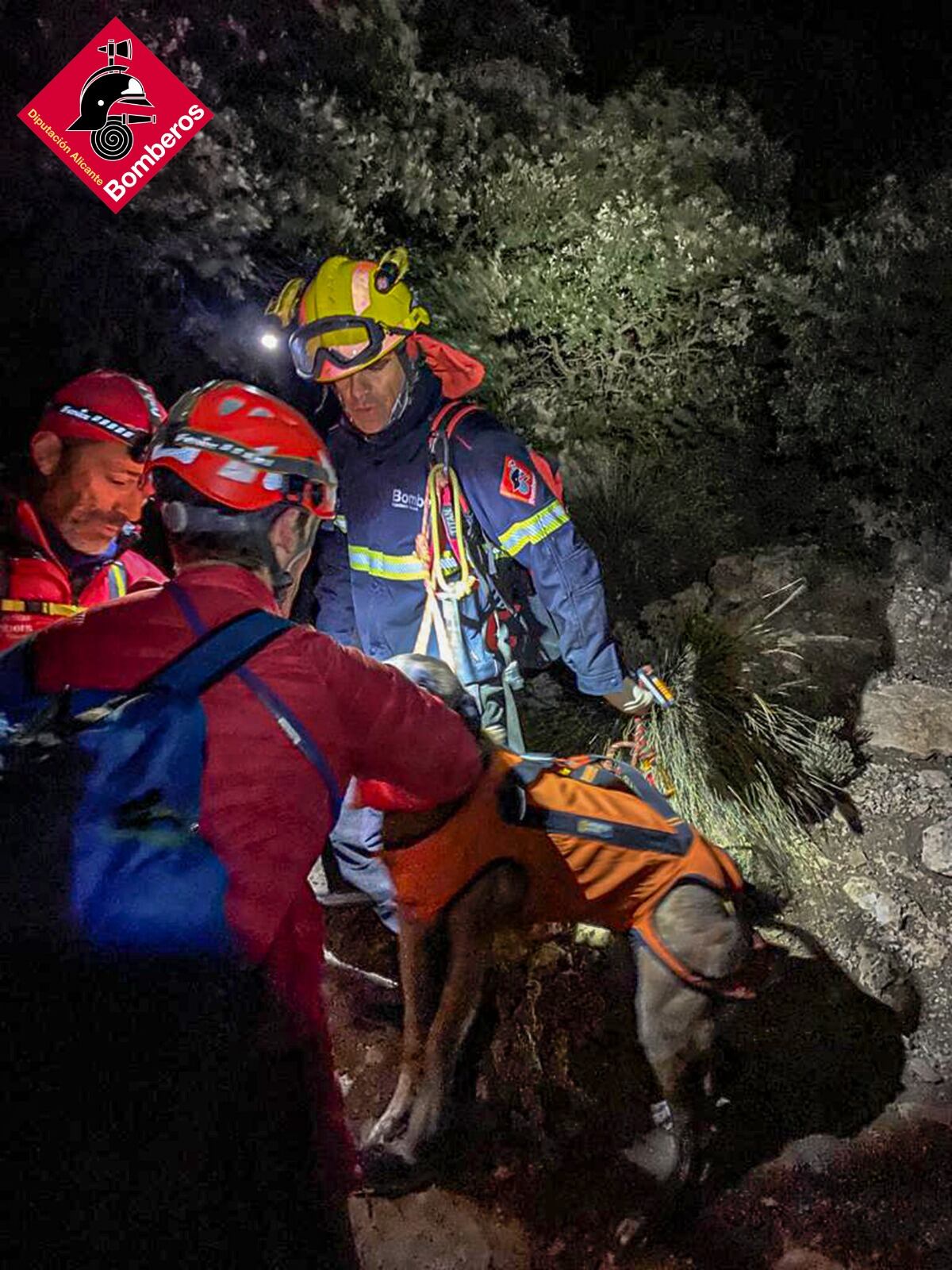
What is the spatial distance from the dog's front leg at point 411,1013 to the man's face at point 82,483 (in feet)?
5.73

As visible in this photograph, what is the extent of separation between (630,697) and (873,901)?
150cm

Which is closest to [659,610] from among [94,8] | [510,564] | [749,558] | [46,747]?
[749,558]

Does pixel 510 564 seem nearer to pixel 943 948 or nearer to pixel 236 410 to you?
pixel 236 410

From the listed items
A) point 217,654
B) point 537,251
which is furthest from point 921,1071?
point 537,251

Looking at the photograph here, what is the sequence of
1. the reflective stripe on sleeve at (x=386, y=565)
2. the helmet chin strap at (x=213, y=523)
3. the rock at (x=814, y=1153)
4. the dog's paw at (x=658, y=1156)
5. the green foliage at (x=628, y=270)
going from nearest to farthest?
the helmet chin strap at (x=213, y=523) < the dog's paw at (x=658, y=1156) < the rock at (x=814, y=1153) < the reflective stripe on sleeve at (x=386, y=565) < the green foliage at (x=628, y=270)

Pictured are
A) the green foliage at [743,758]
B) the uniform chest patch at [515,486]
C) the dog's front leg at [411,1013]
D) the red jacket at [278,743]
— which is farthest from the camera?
the green foliage at [743,758]

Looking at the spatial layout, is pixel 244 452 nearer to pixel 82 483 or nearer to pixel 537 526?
pixel 82 483

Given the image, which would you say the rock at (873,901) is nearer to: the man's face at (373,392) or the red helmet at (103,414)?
the man's face at (373,392)

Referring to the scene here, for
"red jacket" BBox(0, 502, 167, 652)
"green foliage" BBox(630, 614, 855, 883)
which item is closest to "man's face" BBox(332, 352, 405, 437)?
"red jacket" BBox(0, 502, 167, 652)

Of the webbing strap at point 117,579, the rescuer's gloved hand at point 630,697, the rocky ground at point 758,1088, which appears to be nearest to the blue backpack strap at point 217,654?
the webbing strap at point 117,579

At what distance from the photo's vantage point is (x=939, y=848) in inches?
154

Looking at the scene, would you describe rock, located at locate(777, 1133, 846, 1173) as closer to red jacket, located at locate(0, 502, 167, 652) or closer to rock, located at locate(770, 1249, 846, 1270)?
rock, located at locate(770, 1249, 846, 1270)

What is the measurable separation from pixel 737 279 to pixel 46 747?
637 centimetres

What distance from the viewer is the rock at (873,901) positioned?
3.73m
